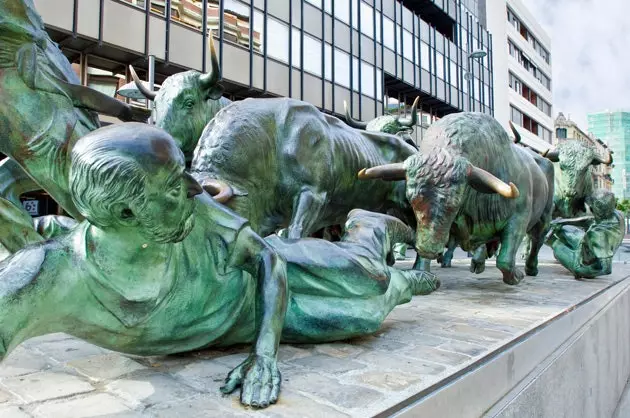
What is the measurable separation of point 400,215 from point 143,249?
12.4 ft

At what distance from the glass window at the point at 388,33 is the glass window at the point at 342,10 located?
8.43ft

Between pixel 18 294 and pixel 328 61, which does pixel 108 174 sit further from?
pixel 328 61

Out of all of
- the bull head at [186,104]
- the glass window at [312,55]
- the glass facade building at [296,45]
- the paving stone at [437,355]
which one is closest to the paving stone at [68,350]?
the paving stone at [437,355]

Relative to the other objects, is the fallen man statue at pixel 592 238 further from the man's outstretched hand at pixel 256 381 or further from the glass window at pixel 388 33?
the glass window at pixel 388 33

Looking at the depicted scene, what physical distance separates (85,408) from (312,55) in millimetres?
17417

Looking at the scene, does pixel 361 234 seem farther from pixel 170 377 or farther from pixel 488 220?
pixel 488 220

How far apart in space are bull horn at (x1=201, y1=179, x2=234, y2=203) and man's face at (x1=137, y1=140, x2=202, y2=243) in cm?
131

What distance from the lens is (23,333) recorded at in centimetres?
162

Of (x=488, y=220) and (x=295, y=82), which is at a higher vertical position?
(x=295, y=82)

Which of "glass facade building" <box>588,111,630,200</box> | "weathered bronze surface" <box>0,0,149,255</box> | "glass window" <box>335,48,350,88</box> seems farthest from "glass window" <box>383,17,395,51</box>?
"glass facade building" <box>588,111,630,200</box>

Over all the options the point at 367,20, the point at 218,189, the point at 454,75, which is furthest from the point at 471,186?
the point at 454,75

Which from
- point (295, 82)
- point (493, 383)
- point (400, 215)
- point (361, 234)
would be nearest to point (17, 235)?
point (361, 234)

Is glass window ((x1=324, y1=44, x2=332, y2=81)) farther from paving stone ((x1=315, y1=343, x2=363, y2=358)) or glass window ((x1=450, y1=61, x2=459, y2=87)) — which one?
paving stone ((x1=315, y1=343, x2=363, y2=358))

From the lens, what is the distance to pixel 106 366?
6.92 feet
